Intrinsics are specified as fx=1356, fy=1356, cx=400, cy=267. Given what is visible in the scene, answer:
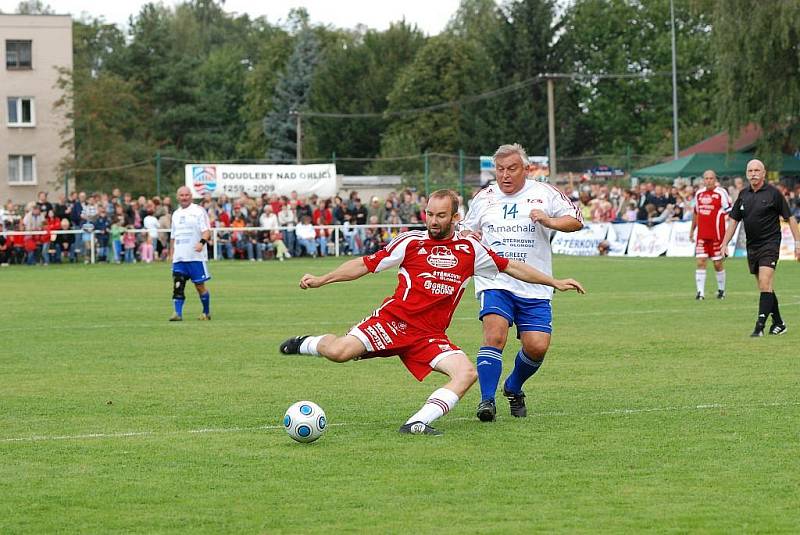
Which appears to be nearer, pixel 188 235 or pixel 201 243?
pixel 201 243

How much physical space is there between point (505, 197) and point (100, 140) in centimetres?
6109

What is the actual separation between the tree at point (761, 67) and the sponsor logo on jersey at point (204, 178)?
59.4 feet

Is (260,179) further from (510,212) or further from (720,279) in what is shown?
(510,212)

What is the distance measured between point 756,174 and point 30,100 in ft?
214

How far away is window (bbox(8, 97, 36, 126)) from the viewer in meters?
76.1

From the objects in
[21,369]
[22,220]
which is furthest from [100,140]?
[21,369]

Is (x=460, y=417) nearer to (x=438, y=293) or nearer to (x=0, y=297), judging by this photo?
(x=438, y=293)

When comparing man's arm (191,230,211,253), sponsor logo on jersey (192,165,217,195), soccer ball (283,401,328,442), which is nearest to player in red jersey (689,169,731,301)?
man's arm (191,230,211,253)

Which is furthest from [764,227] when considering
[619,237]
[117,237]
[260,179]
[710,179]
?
[260,179]

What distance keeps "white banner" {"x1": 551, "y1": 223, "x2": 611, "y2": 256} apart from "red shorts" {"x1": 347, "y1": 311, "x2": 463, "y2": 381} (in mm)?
31042

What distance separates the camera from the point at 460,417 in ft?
33.2

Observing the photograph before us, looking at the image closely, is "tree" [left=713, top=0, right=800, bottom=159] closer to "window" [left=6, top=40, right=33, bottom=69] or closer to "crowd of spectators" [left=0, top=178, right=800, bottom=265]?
"crowd of spectators" [left=0, top=178, right=800, bottom=265]

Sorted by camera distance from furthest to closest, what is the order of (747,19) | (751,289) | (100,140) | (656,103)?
(656,103) < (100,140) < (747,19) < (751,289)

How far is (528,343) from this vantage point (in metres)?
10.1
